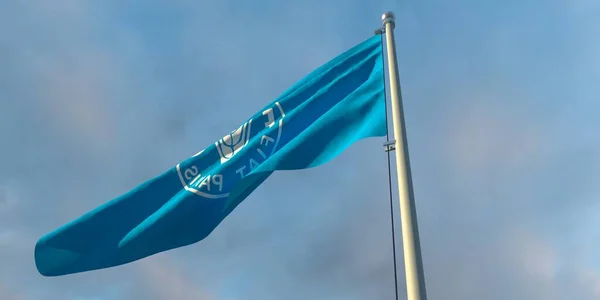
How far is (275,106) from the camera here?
15.9 m

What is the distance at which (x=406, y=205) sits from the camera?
38.0 ft

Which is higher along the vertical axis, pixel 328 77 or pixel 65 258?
pixel 328 77

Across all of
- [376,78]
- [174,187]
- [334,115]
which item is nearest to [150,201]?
[174,187]

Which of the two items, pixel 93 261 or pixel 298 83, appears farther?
pixel 298 83

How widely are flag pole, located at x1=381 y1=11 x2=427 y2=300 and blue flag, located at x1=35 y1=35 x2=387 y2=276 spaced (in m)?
0.79

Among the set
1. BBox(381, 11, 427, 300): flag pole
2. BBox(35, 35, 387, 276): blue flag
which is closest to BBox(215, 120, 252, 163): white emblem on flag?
BBox(35, 35, 387, 276): blue flag

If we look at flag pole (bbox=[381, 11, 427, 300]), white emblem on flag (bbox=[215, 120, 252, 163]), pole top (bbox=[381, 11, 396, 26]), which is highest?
pole top (bbox=[381, 11, 396, 26])

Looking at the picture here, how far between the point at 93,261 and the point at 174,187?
8.25ft

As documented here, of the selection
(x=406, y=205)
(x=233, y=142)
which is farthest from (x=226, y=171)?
(x=406, y=205)

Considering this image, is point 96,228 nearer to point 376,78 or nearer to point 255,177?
point 255,177

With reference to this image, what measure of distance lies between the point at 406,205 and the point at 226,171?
4965 millimetres

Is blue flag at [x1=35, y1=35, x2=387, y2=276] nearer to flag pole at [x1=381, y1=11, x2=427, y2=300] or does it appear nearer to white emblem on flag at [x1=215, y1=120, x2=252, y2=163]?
white emblem on flag at [x1=215, y1=120, x2=252, y2=163]

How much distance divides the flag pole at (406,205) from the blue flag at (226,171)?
79 cm

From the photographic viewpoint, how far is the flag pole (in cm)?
1066
